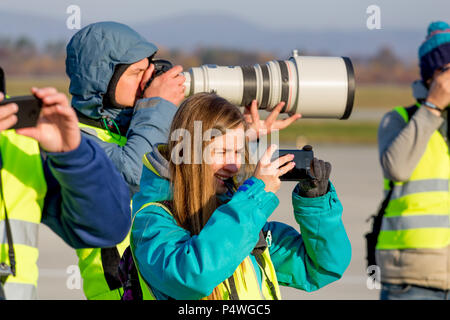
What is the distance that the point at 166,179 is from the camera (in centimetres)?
263

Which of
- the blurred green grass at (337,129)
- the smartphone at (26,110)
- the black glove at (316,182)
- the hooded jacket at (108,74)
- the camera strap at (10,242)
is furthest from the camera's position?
the blurred green grass at (337,129)

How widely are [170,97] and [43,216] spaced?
1151 millimetres

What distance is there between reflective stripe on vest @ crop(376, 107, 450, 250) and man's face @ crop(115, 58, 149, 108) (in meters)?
1.60

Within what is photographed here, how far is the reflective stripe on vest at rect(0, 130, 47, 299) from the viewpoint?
2.51 meters

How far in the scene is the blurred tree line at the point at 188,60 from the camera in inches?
2039

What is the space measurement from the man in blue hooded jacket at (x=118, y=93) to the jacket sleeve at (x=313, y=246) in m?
0.85

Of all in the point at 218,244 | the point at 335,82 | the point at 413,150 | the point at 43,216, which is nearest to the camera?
the point at 218,244

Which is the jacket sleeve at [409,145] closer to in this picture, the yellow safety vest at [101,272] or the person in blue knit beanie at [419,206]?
the person in blue knit beanie at [419,206]

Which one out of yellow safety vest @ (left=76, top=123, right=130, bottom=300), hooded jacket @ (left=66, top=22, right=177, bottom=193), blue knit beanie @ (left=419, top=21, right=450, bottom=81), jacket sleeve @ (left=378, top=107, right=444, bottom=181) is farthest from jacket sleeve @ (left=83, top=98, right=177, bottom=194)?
blue knit beanie @ (left=419, top=21, right=450, bottom=81)

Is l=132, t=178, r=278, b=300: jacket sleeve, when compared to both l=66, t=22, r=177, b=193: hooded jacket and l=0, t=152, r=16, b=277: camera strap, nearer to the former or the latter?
l=0, t=152, r=16, b=277: camera strap

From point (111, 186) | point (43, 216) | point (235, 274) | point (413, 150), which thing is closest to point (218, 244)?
point (235, 274)

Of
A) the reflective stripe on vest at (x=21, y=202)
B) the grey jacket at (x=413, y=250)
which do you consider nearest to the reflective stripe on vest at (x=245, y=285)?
the reflective stripe on vest at (x=21, y=202)
